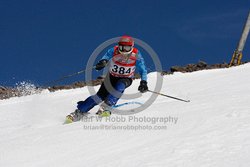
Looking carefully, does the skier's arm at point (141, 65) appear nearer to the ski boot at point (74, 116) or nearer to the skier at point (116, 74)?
the skier at point (116, 74)

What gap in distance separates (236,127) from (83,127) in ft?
8.44

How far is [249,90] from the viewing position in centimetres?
958

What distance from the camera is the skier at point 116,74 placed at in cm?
892

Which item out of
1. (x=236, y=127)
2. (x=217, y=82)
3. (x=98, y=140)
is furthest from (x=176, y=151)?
(x=217, y=82)

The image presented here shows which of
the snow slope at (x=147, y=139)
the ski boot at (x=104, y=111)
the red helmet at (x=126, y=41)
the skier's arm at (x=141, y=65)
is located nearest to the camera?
Result: the snow slope at (x=147, y=139)

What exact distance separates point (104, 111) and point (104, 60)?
1.04 metres

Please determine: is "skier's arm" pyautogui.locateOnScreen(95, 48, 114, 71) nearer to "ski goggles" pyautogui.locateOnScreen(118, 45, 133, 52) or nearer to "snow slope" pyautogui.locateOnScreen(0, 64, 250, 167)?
"ski goggles" pyautogui.locateOnScreen(118, 45, 133, 52)

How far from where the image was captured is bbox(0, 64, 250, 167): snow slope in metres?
4.71

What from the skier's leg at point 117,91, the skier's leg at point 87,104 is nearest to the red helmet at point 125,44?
the skier's leg at point 117,91

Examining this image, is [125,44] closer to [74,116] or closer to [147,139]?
[74,116]

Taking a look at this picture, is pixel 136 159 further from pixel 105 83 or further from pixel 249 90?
pixel 249 90

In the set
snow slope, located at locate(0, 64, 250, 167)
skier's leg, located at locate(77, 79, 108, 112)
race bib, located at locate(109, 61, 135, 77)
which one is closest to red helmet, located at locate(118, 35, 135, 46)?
race bib, located at locate(109, 61, 135, 77)

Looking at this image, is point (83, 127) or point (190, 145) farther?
point (83, 127)

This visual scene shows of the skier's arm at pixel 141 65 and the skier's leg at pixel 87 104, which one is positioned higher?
the skier's arm at pixel 141 65
